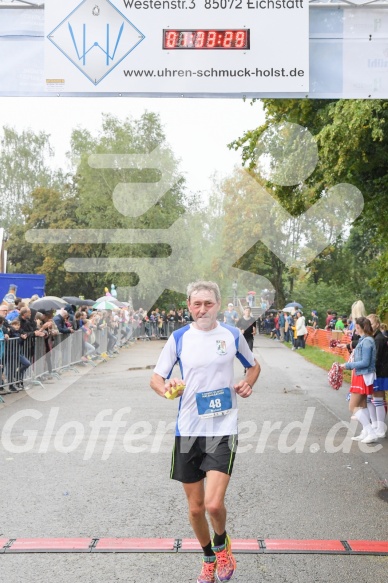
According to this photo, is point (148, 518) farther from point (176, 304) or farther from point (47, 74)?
point (176, 304)

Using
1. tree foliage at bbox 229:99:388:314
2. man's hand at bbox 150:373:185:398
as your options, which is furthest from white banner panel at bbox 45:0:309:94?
man's hand at bbox 150:373:185:398

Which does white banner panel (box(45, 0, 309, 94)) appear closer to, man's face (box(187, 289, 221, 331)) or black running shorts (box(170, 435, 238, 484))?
man's face (box(187, 289, 221, 331))

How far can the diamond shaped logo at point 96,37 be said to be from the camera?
25.2 feet

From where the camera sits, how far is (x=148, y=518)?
6.23 metres

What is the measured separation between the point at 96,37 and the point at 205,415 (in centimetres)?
438

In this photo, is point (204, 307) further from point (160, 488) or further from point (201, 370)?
point (160, 488)

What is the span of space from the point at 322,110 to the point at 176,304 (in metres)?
43.6

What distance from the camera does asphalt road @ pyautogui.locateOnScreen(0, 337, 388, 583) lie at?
507 cm

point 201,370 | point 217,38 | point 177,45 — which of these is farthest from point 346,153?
point 201,370

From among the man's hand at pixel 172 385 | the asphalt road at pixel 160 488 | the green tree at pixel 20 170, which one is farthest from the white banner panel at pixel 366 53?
the green tree at pixel 20 170

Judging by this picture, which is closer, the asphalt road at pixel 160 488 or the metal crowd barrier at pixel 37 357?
the asphalt road at pixel 160 488

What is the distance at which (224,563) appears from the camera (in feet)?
15.7

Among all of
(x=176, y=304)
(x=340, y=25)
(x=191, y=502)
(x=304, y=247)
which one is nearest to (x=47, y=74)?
(x=340, y=25)

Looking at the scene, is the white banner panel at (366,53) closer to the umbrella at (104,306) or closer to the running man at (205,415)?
the running man at (205,415)
